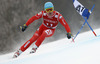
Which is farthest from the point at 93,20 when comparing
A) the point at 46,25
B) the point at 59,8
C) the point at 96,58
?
the point at 96,58

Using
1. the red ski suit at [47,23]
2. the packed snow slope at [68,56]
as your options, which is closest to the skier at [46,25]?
the red ski suit at [47,23]

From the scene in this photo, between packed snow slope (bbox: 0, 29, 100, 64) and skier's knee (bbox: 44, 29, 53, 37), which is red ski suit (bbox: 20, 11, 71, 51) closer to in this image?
skier's knee (bbox: 44, 29, 53, 37)

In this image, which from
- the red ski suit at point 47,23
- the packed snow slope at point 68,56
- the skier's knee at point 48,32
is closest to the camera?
the packed snow slope at point 68,56

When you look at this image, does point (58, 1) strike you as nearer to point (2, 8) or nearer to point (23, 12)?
point (23, 12)


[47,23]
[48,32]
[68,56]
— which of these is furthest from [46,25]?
[68,56]

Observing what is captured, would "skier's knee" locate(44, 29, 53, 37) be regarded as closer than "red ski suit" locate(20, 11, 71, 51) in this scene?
Yes

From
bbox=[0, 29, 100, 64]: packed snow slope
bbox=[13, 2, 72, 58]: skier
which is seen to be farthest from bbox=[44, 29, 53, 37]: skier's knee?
bbox=[0, 29, 100, 64]: packed snow slope

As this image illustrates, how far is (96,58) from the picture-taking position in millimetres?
2412

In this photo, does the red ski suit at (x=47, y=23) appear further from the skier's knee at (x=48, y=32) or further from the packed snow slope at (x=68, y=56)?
the packed snow slope at (x=68, y=56)

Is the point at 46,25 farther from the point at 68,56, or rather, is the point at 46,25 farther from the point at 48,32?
the point at 68,56

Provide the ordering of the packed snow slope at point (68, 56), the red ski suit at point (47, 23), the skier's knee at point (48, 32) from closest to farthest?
the packed snow slope at point (68, 56), the skier's knee at point (48, 32), the red ski suit at point (47, 23)

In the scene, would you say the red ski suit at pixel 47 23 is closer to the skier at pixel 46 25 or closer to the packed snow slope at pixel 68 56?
the skier at pixel 46 25

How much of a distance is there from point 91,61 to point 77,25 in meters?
8.89

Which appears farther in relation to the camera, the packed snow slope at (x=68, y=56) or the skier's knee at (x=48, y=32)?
the skier's knee at (x=48, y=32)
